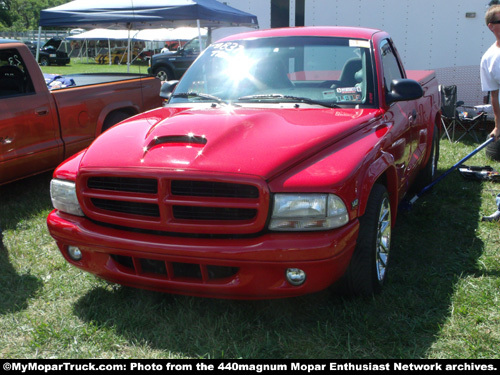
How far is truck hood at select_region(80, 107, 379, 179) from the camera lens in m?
2.66

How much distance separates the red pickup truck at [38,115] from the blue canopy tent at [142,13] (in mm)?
4736

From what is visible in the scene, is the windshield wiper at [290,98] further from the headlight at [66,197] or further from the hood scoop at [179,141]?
the headlight at [66,197]

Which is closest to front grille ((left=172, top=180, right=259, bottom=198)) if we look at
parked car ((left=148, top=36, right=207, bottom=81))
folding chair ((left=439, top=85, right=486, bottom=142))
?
folding chair ((left=439, top=85, right=486, bottom=142))

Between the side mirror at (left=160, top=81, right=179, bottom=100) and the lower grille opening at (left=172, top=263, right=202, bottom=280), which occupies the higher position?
the side mirror at (left=160, top=81, right=179, bottom=100)

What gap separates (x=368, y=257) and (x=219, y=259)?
2.92ft

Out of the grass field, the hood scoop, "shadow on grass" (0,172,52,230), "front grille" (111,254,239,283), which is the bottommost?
"shadow on grass" (0,172,52,230)

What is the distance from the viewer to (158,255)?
8.87ft

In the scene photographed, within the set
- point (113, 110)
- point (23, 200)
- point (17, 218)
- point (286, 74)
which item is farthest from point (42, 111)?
point (286, 74)

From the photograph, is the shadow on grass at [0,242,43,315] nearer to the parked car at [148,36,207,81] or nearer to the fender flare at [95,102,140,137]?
the fender flare at [95,102,140,137]

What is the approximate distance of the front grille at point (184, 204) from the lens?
8.51ft

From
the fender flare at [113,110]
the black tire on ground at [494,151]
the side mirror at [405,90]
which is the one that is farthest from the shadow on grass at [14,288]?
the black tire on ground at [494,151]

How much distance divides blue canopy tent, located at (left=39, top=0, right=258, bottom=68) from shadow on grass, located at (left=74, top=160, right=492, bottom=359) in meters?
8.02

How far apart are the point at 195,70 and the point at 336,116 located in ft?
4.63

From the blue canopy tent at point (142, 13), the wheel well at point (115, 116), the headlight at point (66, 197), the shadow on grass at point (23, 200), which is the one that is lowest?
the shadow on grass at point (23, 200)
